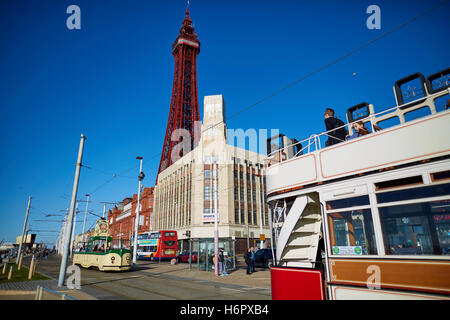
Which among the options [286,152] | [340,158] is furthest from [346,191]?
[286,152]

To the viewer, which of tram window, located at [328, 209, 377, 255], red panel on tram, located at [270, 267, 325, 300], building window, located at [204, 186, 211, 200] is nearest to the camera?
tram window, located at [328, 209, 377, 255]

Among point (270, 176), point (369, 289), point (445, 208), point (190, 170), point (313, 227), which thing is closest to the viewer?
point (445, 208)

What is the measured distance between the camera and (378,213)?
536 cm

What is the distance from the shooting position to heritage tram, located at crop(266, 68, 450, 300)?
4.73 meters

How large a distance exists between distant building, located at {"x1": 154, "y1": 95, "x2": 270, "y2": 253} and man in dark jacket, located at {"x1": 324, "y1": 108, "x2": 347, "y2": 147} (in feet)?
119

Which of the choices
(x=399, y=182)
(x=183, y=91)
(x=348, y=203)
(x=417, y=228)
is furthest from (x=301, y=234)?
(x=183, y=91)

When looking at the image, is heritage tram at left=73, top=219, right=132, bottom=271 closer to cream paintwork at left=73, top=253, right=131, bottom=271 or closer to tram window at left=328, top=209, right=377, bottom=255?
cream paintwork at left=73, top=253, right=131, bottom=271

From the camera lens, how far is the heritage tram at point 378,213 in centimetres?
473

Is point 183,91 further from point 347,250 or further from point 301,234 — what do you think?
point 347,250

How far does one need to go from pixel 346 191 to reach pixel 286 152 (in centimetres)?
247

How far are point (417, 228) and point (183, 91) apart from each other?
78.5 metres

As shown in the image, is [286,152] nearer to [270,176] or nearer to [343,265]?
[270,176]

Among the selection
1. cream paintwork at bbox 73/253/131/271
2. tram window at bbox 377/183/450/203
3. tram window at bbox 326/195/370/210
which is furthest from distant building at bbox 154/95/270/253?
tram window at bbox 377/183/450/203
